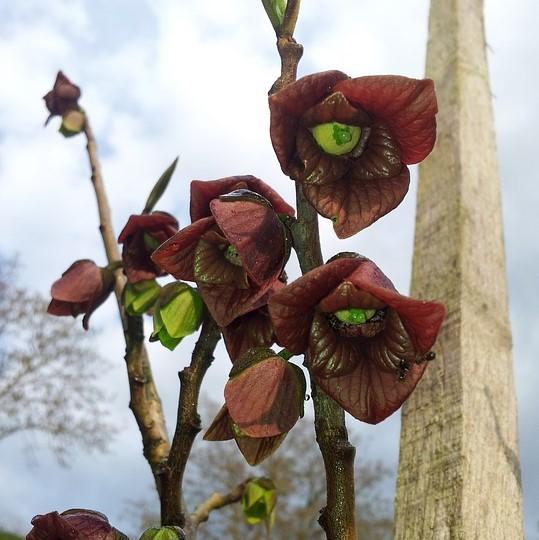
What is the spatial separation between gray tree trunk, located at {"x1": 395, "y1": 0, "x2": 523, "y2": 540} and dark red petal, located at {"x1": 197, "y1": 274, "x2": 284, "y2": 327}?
0.32 metres

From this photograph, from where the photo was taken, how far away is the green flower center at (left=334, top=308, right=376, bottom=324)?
485mm

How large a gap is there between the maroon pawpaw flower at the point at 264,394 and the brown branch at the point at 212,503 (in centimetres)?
37

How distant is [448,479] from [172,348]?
32cm

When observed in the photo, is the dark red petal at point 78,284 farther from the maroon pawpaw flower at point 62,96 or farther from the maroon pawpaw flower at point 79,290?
the maroon pawpaw flower at point 62,96

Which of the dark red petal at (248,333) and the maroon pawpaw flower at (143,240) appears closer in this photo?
the dark red petal at (248,333)

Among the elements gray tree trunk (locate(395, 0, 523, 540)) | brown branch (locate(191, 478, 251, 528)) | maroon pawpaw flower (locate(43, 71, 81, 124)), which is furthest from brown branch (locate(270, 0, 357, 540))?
maroon pawpaw flower (locate(43, 71, 81, 124))

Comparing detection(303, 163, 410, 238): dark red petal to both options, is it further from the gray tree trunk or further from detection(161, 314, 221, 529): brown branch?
the gray tree trunk

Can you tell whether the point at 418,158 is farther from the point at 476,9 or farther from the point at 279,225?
the point at 476,9

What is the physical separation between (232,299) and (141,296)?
30cm

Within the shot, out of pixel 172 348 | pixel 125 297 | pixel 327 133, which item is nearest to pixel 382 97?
pixel 327 133

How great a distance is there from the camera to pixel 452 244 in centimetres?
97

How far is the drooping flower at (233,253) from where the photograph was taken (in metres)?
0.53

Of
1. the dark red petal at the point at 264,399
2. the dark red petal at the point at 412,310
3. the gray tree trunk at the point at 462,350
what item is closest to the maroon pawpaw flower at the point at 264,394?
the dark red petal at the point at 264,399

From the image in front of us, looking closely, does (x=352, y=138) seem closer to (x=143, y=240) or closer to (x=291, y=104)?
(x=291, y=104)
